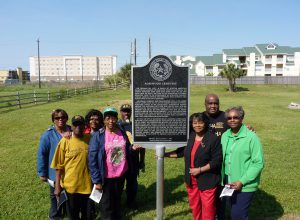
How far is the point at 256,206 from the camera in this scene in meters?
5.36

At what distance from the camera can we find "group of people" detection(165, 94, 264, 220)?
3.64 meters

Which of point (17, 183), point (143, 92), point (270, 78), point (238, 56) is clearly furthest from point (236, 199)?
point (238, 56)

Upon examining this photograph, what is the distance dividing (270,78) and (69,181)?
188ft

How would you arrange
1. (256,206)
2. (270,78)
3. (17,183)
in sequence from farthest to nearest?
(270,78), (17,183), (256,206)

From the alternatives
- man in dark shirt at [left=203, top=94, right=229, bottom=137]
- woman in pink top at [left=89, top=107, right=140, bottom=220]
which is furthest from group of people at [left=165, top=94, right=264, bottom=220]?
woman in pink top at [left=89, top=107, right=140, bottom=220]

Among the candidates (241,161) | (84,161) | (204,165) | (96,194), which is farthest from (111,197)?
(241,161)

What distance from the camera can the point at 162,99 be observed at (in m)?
4.57

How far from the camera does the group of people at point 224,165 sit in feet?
12.0

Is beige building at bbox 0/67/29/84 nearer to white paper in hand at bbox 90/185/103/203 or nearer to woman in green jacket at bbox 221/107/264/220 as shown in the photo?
white paper in hand at bbox 90/185/103/203

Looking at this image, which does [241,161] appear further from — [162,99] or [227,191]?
[162,99]

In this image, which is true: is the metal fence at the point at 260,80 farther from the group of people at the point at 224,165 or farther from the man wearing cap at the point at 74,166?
the man wearing cap at the point at 74,166

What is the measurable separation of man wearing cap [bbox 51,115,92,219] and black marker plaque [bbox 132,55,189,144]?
88cm

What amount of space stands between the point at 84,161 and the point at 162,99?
54.3 inches

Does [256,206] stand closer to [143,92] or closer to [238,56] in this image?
[143,92]
